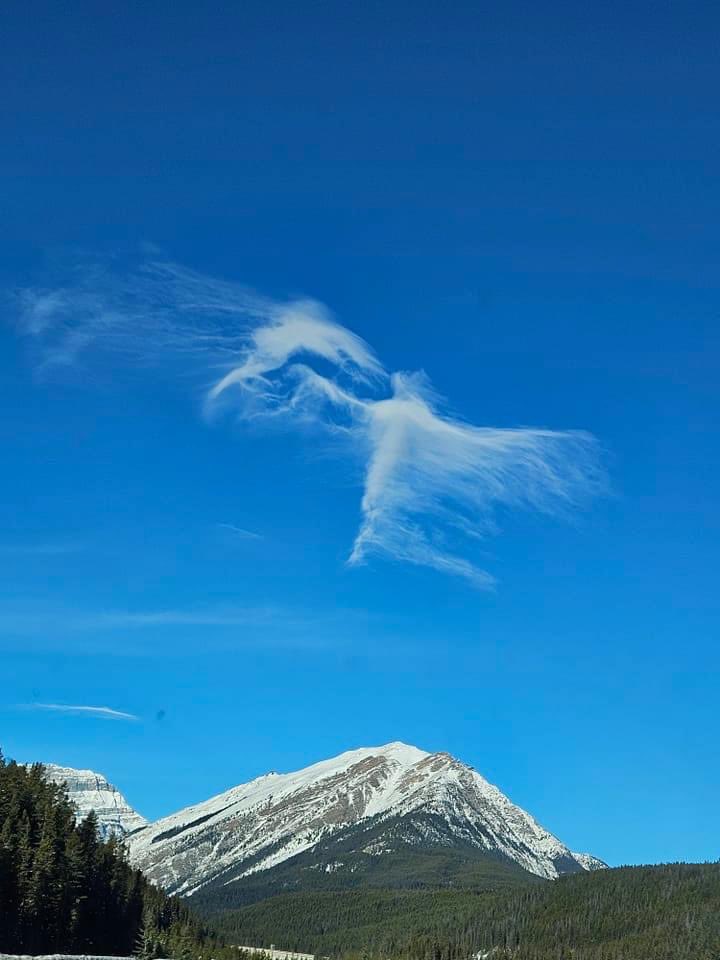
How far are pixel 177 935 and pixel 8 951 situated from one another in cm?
6857

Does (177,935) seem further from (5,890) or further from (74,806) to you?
(5,890)

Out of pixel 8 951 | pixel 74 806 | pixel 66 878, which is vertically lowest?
pixel 8 951

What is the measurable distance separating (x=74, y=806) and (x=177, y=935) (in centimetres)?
3101

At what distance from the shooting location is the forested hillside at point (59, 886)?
132 m

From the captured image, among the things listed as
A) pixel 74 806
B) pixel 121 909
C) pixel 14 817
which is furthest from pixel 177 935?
pixel 14 817

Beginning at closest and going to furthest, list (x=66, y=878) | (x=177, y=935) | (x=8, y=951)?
(x=8, y=951)
(x=66, y=878)
(x=177, y=935)

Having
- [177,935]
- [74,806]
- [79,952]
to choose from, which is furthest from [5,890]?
[177,935]

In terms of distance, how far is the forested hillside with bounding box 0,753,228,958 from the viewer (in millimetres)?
131500

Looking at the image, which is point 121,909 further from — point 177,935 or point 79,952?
point 79,952

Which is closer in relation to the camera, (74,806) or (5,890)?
(5,890)

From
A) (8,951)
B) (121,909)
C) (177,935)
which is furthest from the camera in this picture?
Answer: (177,935)

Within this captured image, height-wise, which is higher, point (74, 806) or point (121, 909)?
point (74, 806)

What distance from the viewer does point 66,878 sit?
142m

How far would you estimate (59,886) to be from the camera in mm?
138750
